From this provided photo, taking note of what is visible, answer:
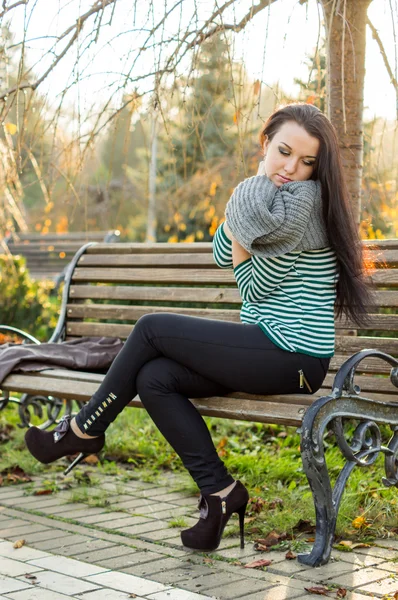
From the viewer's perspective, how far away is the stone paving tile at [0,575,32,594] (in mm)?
2705

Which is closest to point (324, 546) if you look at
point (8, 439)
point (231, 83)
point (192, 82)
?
point (231, 83)

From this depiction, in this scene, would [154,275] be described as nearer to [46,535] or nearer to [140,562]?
[46,535]

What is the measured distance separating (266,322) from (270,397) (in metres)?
0.29

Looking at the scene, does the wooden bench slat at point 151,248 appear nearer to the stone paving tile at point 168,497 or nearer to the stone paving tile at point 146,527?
the stone paving tile at point 168,497

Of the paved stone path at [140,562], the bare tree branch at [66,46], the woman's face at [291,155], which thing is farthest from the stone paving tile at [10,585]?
the bare tree branch at [66,46]

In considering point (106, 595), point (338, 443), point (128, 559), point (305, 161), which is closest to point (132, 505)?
point (128, 559)

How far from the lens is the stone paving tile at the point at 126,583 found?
8.90ft

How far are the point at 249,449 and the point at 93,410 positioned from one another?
5.80ft

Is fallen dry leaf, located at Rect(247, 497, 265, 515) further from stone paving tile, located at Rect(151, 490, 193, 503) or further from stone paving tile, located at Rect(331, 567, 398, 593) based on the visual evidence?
stone paving tile, located at Rect(331, 567, 398, 593)

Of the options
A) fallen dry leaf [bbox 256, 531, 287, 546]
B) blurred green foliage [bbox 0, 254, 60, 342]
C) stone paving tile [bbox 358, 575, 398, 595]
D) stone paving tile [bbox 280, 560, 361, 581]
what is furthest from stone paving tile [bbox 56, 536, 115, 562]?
blurred green foliage [bbox 0, 254, 60, 342]

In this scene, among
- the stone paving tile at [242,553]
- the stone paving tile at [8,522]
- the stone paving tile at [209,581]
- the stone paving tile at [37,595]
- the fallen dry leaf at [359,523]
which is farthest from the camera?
the stone paving tile at [8,522]

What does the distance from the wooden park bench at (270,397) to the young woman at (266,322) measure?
138 mm

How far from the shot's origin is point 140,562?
3.04m

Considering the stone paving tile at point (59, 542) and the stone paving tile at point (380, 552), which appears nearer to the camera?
the stone paving tile at point (380, 552)
